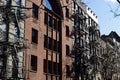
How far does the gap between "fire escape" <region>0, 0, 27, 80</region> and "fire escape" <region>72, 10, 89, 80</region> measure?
1778 centimetres

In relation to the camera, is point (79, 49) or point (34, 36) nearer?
point (34, 36)

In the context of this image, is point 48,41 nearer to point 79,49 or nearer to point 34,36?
point 34,36

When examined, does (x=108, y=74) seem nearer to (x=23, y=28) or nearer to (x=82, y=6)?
(x=82, y=6)

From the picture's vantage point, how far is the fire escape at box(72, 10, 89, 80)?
53844mm

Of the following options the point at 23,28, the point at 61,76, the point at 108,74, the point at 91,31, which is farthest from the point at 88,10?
the point at 23,28

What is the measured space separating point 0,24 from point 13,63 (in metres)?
4.21

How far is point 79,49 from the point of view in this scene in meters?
54.7

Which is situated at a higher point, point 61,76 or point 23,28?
point 23,28

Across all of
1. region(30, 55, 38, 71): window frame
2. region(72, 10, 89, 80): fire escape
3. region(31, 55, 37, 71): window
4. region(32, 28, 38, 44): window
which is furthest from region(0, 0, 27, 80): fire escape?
region(72, 10, 89, 80): fire escape

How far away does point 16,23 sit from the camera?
35812 mm

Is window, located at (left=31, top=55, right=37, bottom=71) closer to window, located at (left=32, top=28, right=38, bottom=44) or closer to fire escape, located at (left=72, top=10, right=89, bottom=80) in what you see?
window, located at (left=32, top=28, right=38, bottom=44)

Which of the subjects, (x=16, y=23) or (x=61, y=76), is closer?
(x=16, y=23)

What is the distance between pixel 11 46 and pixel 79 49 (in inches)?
919

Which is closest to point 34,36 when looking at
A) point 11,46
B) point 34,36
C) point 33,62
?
point 34,36
